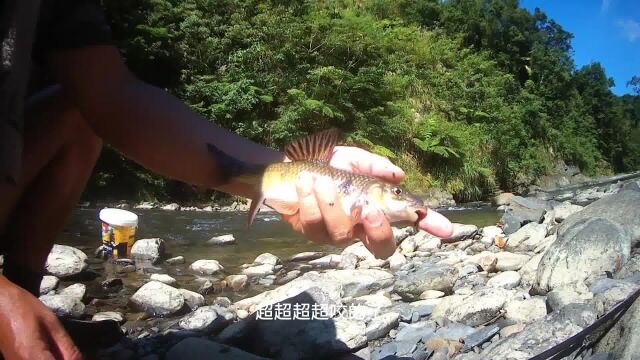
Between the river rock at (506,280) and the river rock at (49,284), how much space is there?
13.6 feet

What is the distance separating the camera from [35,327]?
3.89 feet

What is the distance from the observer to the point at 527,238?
789 cm

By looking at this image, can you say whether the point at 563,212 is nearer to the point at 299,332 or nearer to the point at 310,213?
the point at 299,332

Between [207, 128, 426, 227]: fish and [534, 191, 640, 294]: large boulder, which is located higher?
[207, 128, 426, 227]: fish

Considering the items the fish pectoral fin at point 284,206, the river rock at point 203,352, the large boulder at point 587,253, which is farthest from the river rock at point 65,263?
the large boulder at point 587,253

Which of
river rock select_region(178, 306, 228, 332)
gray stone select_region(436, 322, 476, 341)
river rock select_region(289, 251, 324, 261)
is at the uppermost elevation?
gray stone select_region(436, 322, 476, 341)

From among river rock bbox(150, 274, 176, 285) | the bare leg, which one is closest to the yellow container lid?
river rock bbox(150, 274, 176, 285)

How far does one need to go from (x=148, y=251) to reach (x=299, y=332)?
12.9ft

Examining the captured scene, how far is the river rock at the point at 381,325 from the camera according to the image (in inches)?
145

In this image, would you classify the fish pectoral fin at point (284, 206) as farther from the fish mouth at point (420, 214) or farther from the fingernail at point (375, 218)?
the fish mouth at point (420, 214)

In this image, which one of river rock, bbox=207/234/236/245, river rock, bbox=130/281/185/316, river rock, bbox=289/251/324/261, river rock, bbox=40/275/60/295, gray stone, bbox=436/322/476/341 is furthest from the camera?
river rock, bbox=207/234/236/245

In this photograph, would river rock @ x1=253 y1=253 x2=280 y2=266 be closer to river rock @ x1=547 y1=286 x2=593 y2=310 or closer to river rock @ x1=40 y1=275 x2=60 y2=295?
river rock @ x1=40 y1=275 x2=60 y2=295

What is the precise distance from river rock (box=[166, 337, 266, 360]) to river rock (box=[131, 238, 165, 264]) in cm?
373

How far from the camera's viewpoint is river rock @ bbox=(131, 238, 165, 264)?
21.9ft
